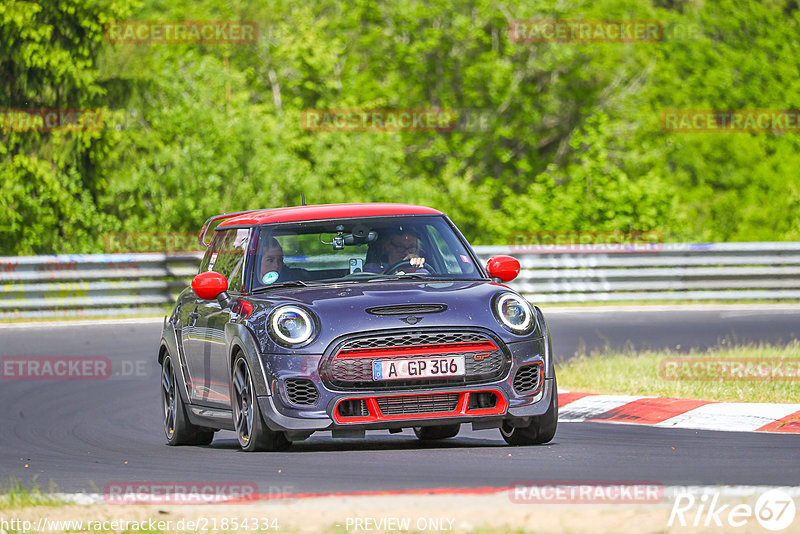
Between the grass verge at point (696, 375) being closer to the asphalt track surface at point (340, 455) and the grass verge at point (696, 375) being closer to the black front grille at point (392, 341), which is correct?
the asphalt track surface at point (340, 455)

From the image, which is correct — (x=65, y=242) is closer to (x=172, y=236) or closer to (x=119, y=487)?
(x=172, y=236)

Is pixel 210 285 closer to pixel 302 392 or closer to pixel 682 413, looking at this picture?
pixel 302 392

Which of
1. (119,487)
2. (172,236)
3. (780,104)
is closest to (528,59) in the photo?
(780,104)

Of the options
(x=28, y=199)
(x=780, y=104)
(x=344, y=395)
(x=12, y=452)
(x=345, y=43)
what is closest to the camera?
(x=344, y=395)

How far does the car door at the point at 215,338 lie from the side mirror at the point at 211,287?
6 cm

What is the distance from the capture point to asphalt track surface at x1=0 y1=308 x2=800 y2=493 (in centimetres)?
727

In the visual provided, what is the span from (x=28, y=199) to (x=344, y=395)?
2043cm

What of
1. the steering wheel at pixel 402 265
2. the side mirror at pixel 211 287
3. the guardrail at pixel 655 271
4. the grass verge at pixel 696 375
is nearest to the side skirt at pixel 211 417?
the side mirror at pixel 211 287

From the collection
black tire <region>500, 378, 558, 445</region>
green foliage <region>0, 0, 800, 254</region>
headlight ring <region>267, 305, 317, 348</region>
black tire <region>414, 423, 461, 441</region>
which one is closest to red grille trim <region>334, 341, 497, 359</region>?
headlight ring <region>267, 305, 317, 348</region>

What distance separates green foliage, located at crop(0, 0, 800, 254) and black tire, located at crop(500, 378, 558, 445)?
19672 millimetres

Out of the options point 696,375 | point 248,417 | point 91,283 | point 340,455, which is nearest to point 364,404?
point 340,455

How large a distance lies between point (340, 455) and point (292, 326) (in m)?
0.81

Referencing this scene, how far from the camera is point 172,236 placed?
28234mm

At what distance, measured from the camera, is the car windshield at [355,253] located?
9.20 m
